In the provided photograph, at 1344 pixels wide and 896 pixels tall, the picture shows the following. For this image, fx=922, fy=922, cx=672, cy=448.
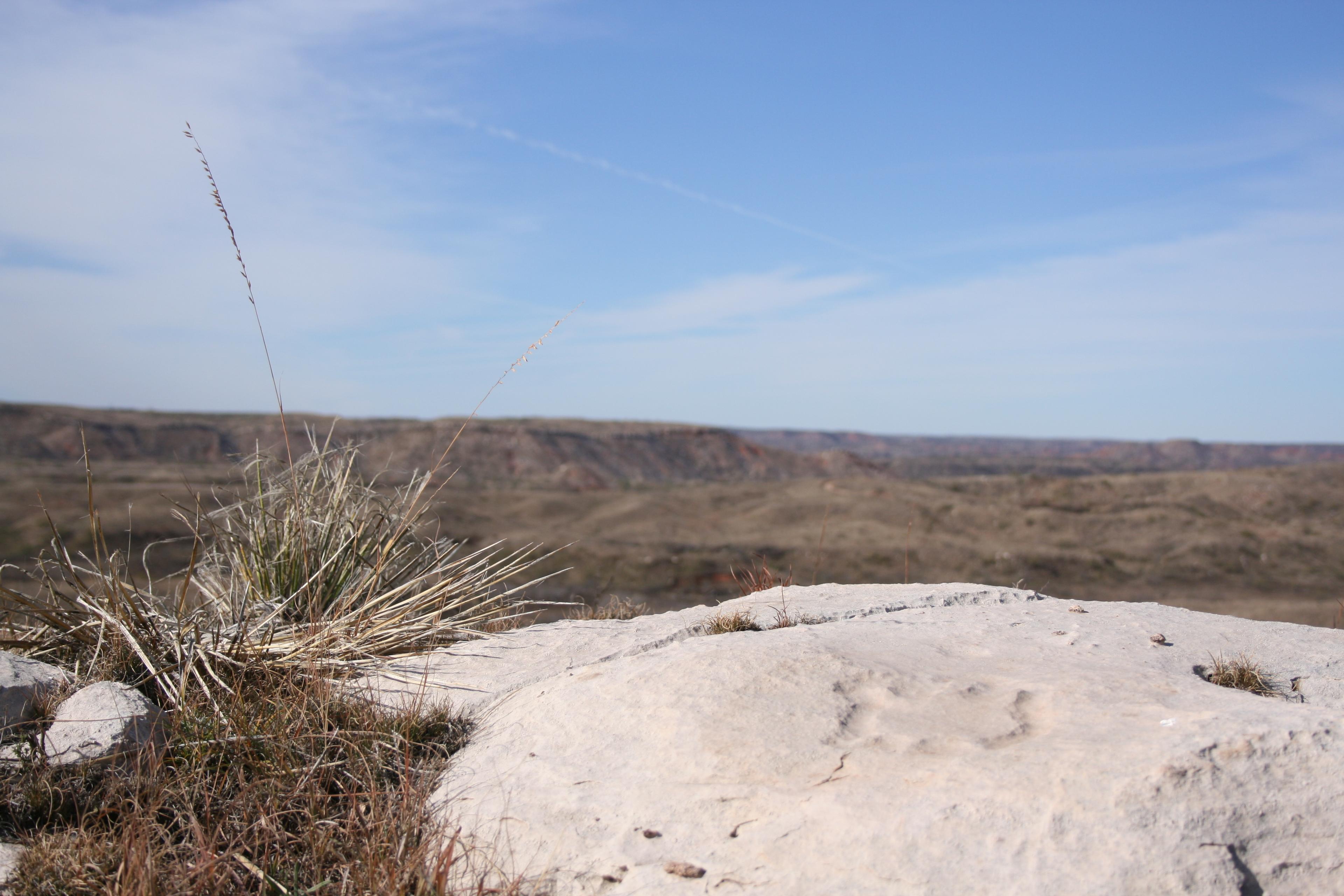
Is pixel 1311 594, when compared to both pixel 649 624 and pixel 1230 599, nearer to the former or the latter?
pixel 1230 599

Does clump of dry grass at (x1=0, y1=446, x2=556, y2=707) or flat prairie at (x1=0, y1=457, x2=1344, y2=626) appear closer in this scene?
clump of dry grass at (x1=0, y1=446, x2=556, y2=707)

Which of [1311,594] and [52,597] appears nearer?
[52,597]

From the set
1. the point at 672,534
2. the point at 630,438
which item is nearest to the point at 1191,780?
the point at 672,534

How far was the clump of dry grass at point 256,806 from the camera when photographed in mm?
2225

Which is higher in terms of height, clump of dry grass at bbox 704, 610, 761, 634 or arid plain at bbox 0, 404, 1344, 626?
clump of dry grass at bbox 704, 610, 761, 634

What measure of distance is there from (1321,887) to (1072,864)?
544 mm

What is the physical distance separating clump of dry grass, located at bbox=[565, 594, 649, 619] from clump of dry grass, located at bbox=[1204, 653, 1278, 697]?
249 centimetres

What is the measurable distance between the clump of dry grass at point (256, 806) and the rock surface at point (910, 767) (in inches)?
7.3

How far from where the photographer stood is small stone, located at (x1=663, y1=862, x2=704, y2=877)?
6.86 feet

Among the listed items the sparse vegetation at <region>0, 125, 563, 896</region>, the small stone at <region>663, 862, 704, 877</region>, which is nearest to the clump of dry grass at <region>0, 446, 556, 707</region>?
the sparse vegetation at <region>0, 125, 563, 896</region>

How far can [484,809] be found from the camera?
97.7 inches

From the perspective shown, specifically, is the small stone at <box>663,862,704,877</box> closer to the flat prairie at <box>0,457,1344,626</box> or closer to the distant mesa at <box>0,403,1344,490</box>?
the flat prairie at <box>0,457,1344,626</box>

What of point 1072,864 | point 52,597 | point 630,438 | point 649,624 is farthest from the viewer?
point 630,438

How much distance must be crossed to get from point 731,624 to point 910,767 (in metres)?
1.42
